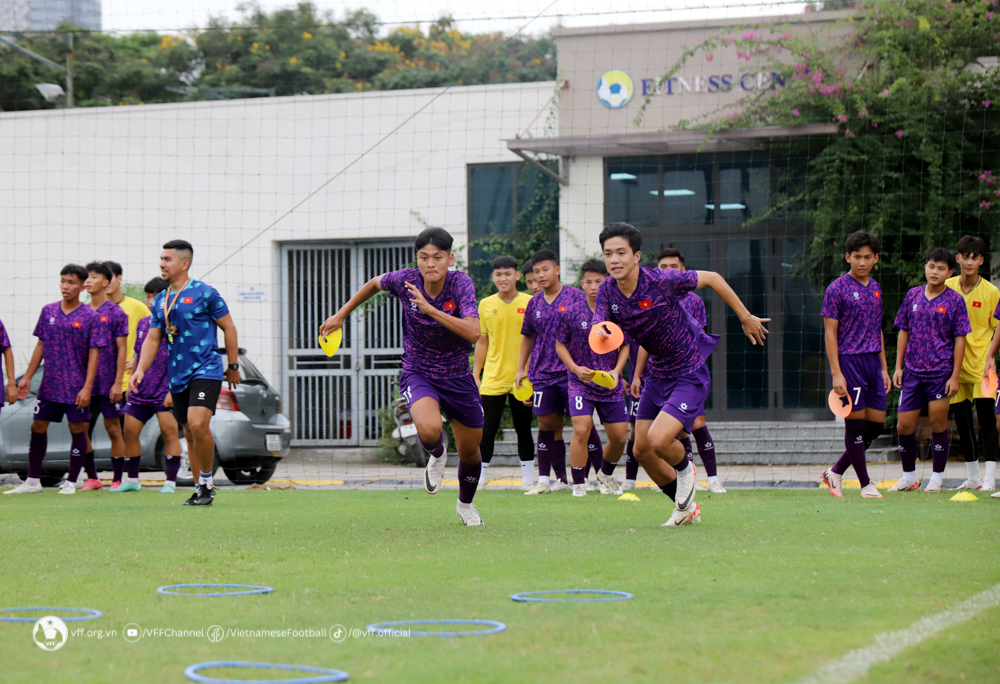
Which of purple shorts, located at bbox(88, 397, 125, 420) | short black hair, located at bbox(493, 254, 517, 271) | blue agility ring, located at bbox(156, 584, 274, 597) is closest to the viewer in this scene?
blue agility ring, located at bbox(156, 584, 274, 597)

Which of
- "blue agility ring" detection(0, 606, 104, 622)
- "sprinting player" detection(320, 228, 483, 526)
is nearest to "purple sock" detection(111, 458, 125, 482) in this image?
"sprinting player" detection(320, 228, 483, 526)

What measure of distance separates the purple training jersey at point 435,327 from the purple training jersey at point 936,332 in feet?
15.9

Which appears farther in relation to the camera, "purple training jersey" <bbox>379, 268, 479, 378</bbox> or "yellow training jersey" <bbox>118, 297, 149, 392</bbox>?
"yellow training jersey" <bbox>118, 297, 149, 392</bbox>

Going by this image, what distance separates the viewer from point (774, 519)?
24.5 feet

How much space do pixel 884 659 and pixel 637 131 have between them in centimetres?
1532

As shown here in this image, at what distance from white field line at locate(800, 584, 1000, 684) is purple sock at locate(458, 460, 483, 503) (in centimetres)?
359

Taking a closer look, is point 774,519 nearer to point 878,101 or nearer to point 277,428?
point 277,428

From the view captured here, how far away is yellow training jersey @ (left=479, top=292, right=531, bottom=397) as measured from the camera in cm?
1073

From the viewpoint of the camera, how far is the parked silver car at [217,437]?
12.7 metres

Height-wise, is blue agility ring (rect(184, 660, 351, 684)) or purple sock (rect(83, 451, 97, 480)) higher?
blue agility ring (rect(184, 660, 351, 684))

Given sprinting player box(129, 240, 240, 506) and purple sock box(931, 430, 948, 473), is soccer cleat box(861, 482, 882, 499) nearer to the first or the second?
purple sock box(931, 430, 948, 473)

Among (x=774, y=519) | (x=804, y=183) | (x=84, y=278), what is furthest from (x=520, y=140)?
(x=774, y=519)

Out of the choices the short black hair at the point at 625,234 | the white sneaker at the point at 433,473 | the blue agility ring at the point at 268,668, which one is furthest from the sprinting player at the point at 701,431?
the blue agility ring at the point at 268,668

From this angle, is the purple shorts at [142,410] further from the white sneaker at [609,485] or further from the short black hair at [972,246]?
the short black hair at [972,246]
